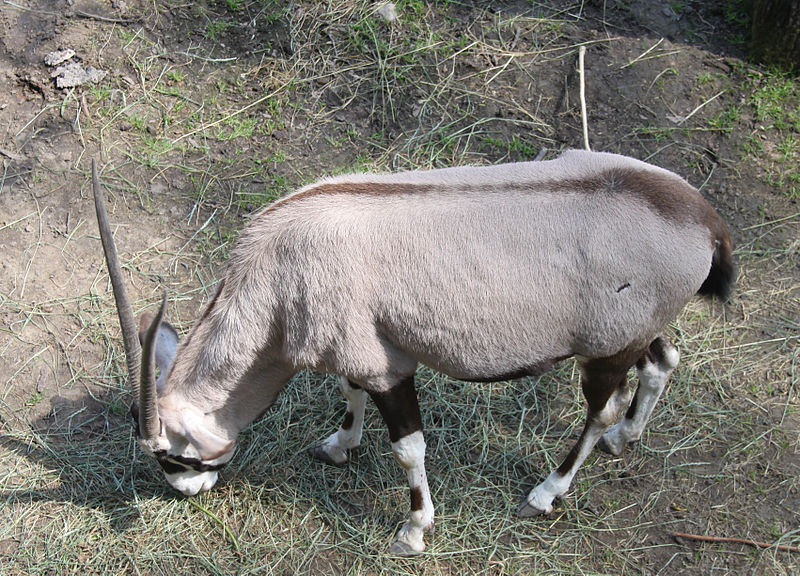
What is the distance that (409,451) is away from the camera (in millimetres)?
3641

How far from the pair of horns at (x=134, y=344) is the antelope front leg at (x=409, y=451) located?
1.04m

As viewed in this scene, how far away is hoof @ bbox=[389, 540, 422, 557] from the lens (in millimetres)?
4012

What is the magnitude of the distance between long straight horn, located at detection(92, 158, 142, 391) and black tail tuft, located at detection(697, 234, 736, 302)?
2.67 m

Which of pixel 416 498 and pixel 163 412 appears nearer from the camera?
pixel 163 412

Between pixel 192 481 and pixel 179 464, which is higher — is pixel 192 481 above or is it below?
below

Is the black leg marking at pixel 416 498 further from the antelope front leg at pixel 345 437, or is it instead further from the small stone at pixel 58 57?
the small stone at pixel 58 57

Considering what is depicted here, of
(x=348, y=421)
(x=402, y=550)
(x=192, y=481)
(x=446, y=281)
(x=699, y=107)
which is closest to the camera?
(x=446, y=281)

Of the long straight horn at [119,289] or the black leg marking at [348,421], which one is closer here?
the long straight horn at [119,289]

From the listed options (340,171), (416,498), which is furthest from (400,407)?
(340,171)

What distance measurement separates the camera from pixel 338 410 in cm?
472

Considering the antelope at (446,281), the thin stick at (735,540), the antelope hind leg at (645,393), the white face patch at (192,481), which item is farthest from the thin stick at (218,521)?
the thin stick at (735,540)

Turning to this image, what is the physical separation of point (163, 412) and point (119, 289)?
2.45 ft

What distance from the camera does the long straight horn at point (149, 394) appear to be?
286 cm

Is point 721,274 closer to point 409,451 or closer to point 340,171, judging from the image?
point 409,451
